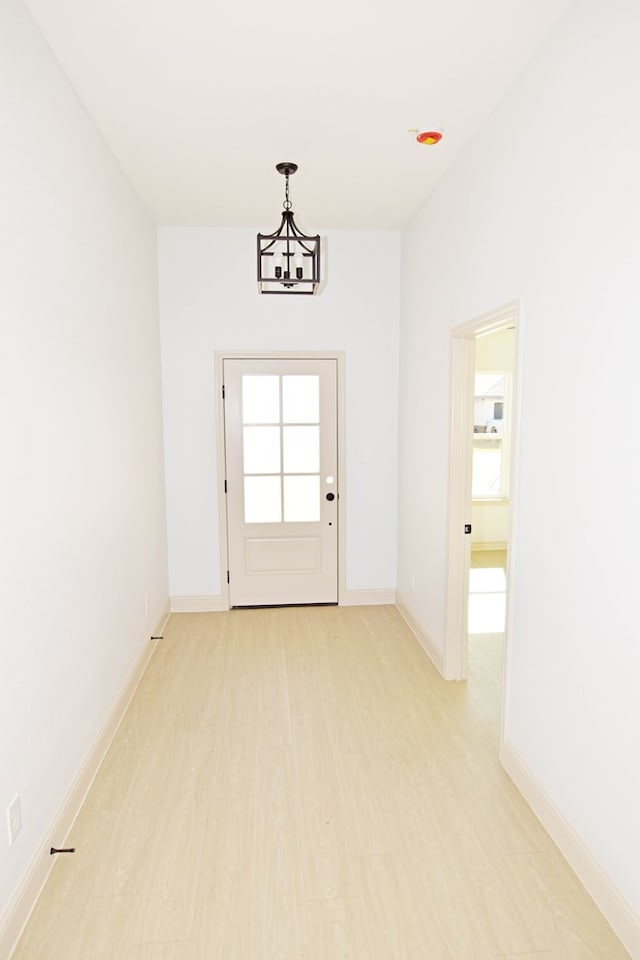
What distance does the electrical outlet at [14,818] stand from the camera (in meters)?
1.78

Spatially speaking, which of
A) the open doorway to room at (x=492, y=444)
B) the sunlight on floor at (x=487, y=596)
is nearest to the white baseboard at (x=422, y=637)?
the sunlight on floor at (x=487, y=596)

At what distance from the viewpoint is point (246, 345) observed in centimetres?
447

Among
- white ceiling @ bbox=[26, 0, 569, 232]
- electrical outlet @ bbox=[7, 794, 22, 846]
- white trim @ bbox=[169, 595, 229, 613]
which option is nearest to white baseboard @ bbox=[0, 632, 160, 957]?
electrical outlet @ bbox=[7, 794, 22, 846]

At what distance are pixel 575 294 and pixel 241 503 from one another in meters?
3.11

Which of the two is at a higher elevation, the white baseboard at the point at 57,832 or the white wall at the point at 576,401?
the white wall at the point at 576,401

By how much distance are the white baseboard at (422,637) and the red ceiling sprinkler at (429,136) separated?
9.31ft

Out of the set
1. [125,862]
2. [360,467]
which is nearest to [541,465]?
[125,862]

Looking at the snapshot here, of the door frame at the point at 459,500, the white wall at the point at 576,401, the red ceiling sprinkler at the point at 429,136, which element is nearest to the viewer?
the white wall at the point at 576,401

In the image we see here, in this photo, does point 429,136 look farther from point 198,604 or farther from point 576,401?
point 198,604

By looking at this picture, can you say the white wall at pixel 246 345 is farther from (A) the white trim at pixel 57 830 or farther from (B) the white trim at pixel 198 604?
(A) the white trim at pixel 57 830

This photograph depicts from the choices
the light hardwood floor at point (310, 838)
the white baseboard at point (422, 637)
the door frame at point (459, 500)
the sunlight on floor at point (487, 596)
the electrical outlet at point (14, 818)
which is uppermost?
the door frame at point (459, 500)

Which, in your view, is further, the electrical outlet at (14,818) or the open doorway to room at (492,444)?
the open doorway to room at (492,444)

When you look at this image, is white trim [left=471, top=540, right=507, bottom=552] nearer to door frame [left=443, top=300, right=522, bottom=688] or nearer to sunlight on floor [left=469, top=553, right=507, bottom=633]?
sunlight on floor [left=469, top=553, right=507, bottom=633]

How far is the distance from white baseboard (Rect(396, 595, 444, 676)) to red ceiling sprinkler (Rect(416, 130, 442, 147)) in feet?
9.31
